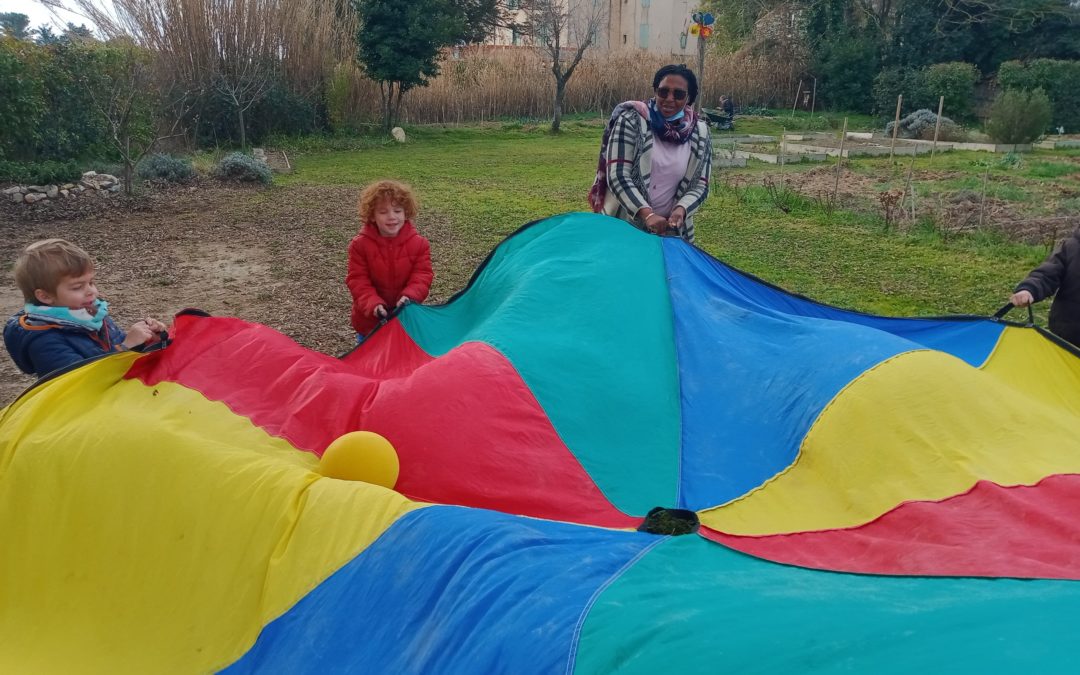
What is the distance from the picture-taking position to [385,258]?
4012mm

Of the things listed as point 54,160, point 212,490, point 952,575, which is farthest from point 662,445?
point 54,160

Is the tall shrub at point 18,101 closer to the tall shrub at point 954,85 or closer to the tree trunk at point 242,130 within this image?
the tree trunk at point 242,130

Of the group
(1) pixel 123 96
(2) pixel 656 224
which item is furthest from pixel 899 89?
(2) pixel 656 224

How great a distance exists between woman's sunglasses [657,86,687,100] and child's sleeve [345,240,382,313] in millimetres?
1722

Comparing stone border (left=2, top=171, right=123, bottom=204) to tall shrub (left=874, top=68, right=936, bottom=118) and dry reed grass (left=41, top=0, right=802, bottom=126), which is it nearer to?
dry reed grass (left=41, top=0, right=802, bottom=126)

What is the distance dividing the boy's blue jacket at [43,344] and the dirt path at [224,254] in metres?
1.99

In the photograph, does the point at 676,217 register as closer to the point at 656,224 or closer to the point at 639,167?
the point at 656,224

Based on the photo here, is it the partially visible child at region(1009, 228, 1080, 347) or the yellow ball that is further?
the partially visible child at region(1009, 228, 1080, 347)

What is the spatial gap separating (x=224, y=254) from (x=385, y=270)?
4.37m

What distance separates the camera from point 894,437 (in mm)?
2373

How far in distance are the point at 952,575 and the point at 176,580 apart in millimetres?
1875

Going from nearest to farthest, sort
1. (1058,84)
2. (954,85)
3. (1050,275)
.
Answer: (1050,275)
(1058,84)
(954,85)

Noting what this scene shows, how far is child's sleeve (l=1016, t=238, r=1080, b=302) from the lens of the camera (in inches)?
135

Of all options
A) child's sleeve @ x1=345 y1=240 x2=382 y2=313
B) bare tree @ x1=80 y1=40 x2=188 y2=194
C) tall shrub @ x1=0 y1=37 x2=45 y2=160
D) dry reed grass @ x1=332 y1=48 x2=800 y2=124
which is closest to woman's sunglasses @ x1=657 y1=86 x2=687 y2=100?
child's sleeve @ x1=345 y1=240 x2=382 y2=313
